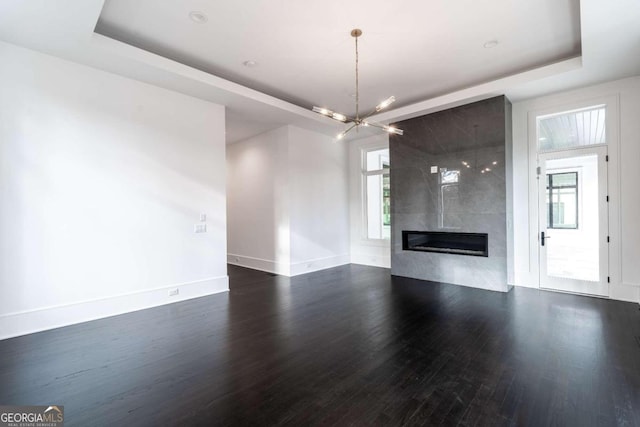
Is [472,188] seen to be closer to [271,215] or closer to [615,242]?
[615,242]

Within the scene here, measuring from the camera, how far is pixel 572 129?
15.0 ft

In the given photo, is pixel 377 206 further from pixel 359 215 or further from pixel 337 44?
pixel 337 44

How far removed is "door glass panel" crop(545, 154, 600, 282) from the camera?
14.5 feet

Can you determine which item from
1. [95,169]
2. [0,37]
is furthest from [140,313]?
[0,37]

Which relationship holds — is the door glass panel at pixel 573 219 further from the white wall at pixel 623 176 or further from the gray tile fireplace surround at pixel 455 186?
the gray tile fireplace surround at pixel 455 186

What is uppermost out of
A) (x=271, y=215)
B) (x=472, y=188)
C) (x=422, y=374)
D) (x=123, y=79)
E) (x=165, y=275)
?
(x=123, y=79)

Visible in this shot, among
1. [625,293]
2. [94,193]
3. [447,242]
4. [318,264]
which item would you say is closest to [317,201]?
[318,264]

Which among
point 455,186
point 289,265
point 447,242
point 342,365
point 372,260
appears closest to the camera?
point 342,365

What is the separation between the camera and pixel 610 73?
3.93 m

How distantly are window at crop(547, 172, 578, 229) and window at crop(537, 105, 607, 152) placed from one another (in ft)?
1.57

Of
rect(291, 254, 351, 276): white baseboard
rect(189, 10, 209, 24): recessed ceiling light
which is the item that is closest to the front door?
rect(291, 254, 351, 276): white baseboard

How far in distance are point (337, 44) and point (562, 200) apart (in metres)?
4.25

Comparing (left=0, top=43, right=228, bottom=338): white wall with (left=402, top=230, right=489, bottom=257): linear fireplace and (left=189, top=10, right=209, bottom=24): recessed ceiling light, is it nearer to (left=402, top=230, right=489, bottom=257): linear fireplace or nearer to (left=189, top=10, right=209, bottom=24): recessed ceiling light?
(left=189, top=10, right=209, bottom=24): recessed ceiling light

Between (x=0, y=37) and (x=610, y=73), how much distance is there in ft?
23.9
